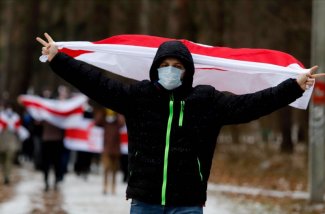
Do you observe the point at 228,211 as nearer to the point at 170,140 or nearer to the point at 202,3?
the point at 170,140

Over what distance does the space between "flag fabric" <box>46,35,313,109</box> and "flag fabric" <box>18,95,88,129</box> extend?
9.93 meters

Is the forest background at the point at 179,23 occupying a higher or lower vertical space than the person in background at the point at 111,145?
higher

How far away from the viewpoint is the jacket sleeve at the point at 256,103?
18.7ft

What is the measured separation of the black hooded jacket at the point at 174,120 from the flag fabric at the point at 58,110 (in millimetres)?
11204

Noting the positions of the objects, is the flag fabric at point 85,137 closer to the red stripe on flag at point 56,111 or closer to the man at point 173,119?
the red stripe on flag at point 56,111

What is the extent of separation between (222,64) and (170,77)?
127 centimetres

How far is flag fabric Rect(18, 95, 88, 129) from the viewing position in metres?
17.2

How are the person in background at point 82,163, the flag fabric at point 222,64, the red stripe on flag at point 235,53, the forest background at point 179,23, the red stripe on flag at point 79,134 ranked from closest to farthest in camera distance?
1. the flag fabric at point 222,64
2. the red stripe on flag at point 235,53
3. the person in background at point 82,163
4. the red stripe on flag at point 79,134
5. the forest background at point 179,23

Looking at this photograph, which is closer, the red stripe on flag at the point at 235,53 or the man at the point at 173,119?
the man at the point at 173,119

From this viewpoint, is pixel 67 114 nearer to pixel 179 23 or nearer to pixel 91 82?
pixel 179 23

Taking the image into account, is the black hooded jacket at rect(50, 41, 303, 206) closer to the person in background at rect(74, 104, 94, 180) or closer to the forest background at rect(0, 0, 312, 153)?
the person in background at rect(74, 104, 94, 180)

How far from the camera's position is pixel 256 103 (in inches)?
225

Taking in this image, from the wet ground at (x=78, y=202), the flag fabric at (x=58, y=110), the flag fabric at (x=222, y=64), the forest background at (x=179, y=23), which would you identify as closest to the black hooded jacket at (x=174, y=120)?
the flag fabric at (x=222, y=64)

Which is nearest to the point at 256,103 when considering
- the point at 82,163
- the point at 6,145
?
the point at 6,145
